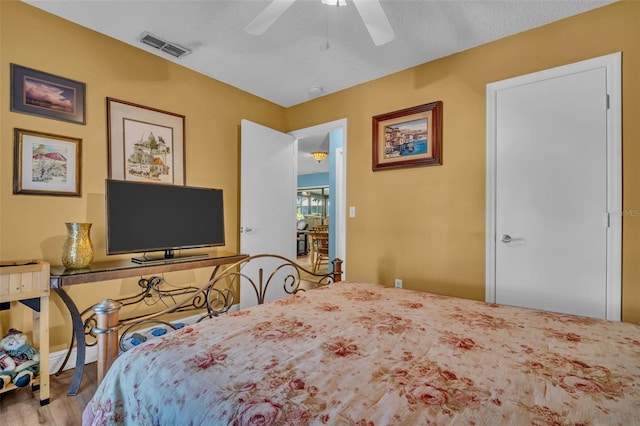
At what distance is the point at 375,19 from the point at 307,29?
806 millimetres

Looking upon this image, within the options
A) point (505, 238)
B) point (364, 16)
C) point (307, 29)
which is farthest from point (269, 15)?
point (505, 238)

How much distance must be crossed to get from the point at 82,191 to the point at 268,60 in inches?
74.0

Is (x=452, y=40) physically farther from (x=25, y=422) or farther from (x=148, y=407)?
(x=25, y=422)

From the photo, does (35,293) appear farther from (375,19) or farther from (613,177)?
(613,177)

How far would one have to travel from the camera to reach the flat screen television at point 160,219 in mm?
2266

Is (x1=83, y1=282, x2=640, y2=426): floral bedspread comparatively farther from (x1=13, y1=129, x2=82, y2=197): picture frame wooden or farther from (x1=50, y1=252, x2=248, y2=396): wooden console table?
(x1=13, y1=129, x2=82, y2=197): picture frame wooden

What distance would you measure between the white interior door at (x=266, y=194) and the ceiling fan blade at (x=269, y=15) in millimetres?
1526

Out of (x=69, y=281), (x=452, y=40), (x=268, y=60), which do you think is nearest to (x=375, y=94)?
(x=452, y=40)

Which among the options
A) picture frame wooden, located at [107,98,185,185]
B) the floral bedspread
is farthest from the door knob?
picture frame wooden, located at [107,98,185,185]

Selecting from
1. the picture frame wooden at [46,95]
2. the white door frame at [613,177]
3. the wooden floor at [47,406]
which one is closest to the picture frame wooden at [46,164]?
the picture frame wooden at [46,95]

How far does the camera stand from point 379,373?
94 centimetres

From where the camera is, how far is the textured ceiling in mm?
2125

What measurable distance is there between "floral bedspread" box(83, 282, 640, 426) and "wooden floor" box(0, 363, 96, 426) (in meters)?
0.98

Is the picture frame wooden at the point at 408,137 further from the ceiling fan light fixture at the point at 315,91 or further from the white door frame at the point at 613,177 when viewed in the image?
the white door frame at the point at 613,177
